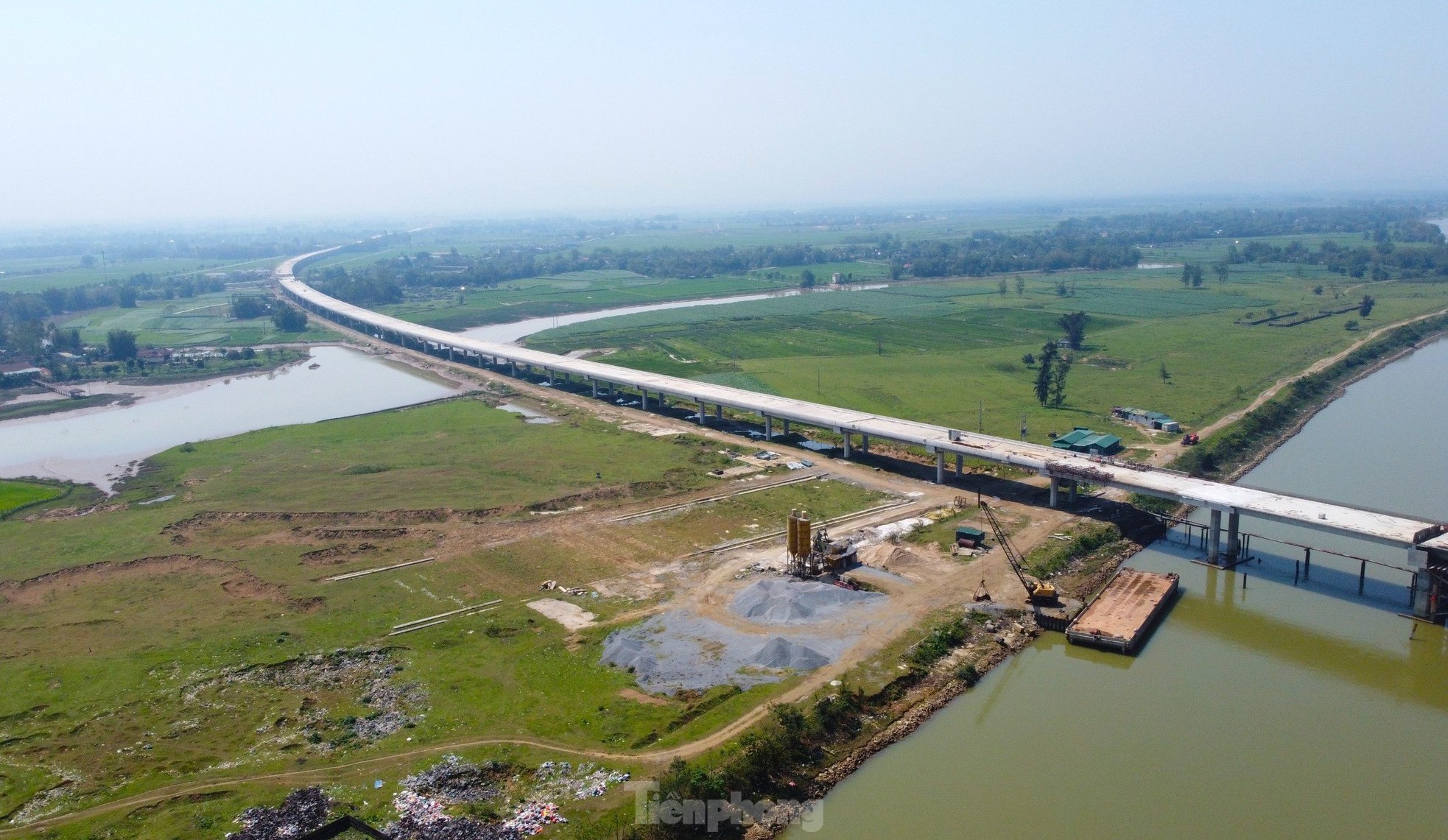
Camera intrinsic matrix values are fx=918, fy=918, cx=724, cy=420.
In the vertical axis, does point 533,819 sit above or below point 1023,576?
below

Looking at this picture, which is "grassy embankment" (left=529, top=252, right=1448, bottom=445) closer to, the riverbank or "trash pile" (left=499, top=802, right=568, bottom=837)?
the riverbank

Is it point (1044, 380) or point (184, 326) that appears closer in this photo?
point (1044, 380)

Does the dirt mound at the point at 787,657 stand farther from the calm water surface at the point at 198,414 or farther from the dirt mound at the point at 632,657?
the calm water surface at the point at 198,414

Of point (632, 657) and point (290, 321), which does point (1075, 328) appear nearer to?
point (632, 657)


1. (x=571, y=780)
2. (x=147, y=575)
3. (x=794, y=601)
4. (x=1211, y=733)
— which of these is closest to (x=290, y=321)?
(x=147, y=575)

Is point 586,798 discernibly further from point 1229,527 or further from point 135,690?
point 1229,527

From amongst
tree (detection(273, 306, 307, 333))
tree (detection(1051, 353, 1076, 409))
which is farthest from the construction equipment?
tree (detection(273, 306, 307, 333))
